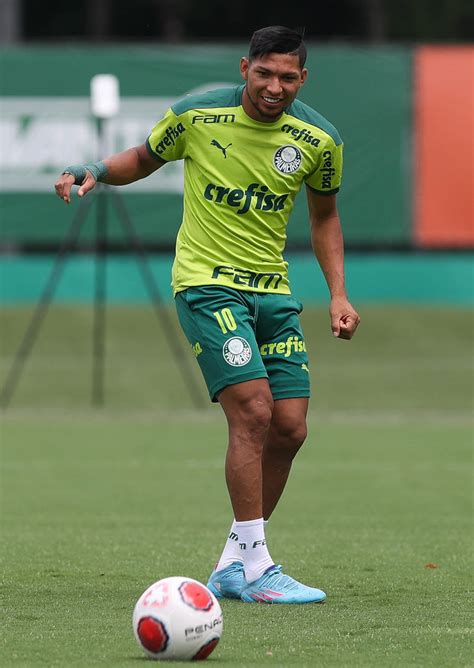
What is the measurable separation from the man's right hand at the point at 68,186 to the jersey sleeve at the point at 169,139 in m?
0.34

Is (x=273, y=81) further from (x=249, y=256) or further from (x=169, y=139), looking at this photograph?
(x=249, y=256)

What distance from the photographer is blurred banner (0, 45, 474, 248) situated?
21500 mm

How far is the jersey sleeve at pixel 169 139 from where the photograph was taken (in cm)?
724

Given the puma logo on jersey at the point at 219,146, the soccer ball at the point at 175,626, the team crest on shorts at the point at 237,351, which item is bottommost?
the soccer ball at the point at 175,626

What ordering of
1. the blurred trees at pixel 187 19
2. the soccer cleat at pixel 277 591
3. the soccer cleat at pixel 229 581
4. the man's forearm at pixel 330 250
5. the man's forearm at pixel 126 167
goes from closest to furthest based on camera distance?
the soccer cleat at pixel 277 591
the soccer cleat at pixel 229 581
the man's forearm at pixel 126 167
the man's forearm at pixel 330 250
the blurred trees at pixel 187 19

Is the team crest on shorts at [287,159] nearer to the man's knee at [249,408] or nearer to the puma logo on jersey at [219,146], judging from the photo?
the puma logo on jersey at [219,146]

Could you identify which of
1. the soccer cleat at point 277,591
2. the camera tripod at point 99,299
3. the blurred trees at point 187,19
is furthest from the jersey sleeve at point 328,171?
the blurred trees at point 187,19

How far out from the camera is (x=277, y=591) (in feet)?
22.8

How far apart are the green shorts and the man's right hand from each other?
25.0 inches

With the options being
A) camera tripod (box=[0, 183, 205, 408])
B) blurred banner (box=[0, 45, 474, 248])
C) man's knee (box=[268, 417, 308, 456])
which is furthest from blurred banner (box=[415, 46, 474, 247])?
man's knee (box=[268, 417, 308, 456])

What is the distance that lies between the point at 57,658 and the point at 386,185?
1649 cm

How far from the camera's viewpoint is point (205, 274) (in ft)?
23.5

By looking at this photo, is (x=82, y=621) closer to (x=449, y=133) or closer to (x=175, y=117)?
(x=175, y=117)

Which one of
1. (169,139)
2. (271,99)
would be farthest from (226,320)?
(271,99)
